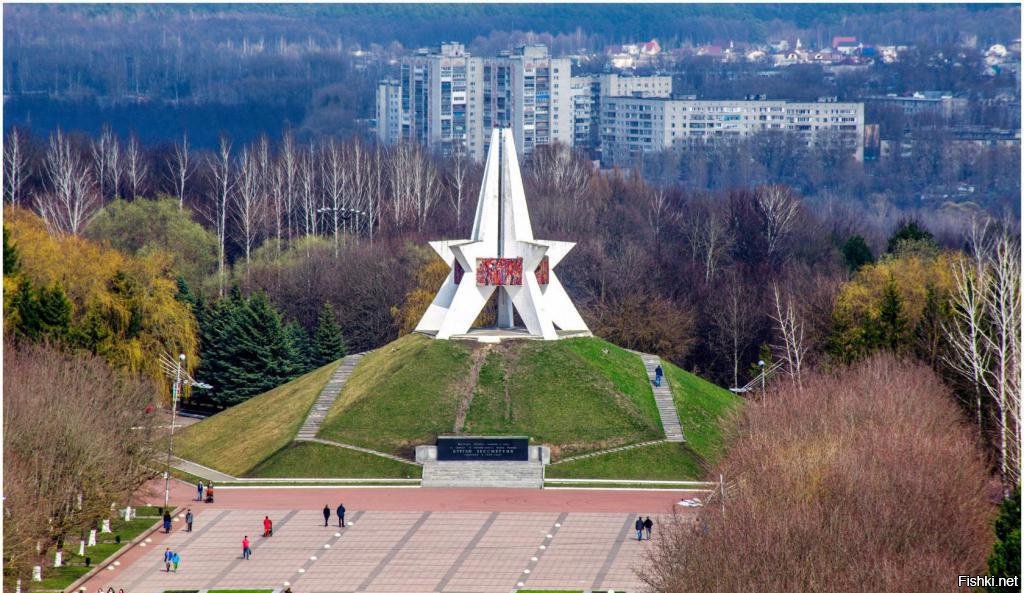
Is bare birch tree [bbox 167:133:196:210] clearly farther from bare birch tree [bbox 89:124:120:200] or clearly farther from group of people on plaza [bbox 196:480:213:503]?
group of people on plaza [bbox 196:480:213:503]

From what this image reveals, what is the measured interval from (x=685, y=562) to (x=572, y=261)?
209 ft

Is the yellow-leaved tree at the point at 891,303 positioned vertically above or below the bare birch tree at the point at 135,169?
above

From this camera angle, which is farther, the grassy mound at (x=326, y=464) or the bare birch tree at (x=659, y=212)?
the bare birch tree at (x=659, y=212)

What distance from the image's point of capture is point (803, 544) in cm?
5278

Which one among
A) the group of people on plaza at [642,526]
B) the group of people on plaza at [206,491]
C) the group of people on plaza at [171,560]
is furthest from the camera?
the group of people on plaza at [206,491]

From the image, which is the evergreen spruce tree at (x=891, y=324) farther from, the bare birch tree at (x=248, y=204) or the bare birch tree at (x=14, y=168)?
the bare birch tree at (x=14, y=168)

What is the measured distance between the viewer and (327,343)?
103 m

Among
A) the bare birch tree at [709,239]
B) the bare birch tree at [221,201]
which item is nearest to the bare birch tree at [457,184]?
the bare birch tree at [221,201]

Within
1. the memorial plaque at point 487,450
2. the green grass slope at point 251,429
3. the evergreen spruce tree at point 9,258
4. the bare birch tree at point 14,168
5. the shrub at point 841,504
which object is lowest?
the green grass slope at point 251,429

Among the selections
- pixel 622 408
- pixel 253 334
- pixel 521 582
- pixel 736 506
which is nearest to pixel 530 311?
pixel 622 408

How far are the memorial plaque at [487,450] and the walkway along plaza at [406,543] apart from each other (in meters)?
1.68

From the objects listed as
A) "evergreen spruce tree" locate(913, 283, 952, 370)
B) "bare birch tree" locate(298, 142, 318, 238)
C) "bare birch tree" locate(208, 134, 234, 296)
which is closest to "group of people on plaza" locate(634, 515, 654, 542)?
"evergreen spruce tree" locate(913, 283, 952, 370)

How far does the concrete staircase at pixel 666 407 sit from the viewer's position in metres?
83.6

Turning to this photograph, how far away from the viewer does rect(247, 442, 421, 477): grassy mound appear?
8081cm
